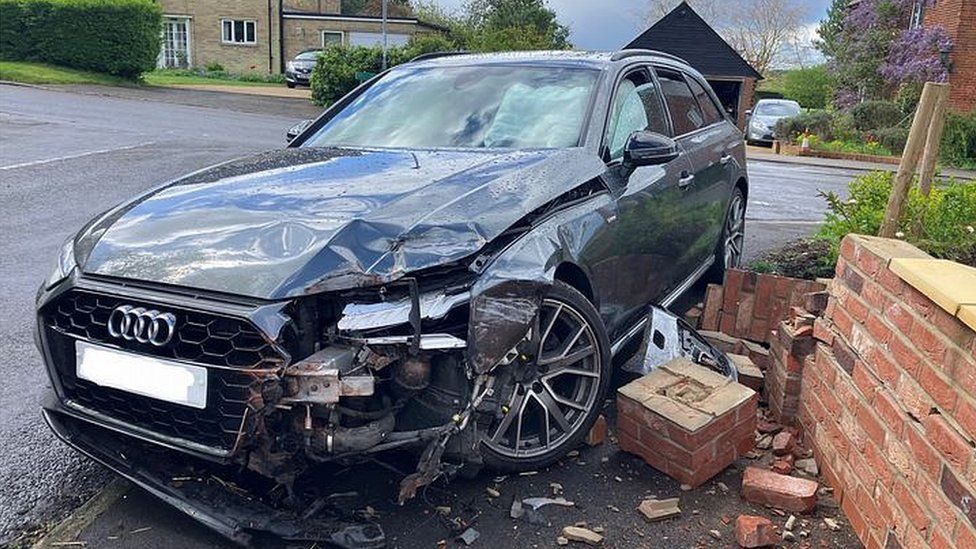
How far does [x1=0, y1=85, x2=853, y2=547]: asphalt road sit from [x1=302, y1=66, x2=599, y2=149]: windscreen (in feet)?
5.54

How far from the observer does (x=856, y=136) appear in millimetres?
23781

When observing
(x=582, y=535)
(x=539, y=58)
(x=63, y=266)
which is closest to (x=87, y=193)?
(x=539, y=58)

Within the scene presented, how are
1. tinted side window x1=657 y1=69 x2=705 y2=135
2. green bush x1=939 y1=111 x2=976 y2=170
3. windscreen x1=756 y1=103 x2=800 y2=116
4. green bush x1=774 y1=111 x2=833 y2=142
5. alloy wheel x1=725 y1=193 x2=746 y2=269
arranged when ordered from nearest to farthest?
1. tinted side window x1=657 y1=69 x2=705 y2=135
2. alloy wheel x1=725 y1=193 x2=746 y2=269
3. green bush x1=939 y1=111 x2=976 y2=170
4. green bush x1=774 y1=111 x2=833 y2=142
5. windscreen x1=756 y1=103 x2=800 y2=116

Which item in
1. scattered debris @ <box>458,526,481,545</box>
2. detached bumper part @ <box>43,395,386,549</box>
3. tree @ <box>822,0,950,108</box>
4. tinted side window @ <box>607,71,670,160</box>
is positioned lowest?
scattered debris @ <box>458,526,481,545</box>

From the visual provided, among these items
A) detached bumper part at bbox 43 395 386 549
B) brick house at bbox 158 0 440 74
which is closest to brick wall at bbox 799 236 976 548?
detached bumper part at bbox 43 395 386 549

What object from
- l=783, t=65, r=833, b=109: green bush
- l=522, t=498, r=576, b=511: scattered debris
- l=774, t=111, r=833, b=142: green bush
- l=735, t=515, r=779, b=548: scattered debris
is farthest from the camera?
l=783, t=65, r=833, b=109: green bush

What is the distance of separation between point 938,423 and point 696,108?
140 inches

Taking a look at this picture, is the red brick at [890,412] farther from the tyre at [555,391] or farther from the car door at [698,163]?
the car door at [698,163]

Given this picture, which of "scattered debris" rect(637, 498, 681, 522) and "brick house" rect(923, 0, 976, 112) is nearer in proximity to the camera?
"scattered debris" rect(637, 498, 681, 522)

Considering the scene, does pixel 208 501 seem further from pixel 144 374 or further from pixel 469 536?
pixel 469 536

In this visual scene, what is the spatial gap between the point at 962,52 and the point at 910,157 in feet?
73.5

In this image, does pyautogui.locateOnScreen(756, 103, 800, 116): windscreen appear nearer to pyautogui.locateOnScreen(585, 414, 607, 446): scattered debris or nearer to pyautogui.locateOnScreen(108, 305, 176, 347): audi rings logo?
pyautogui.locateOnScreen(585, 414, 607, 446): scattered debris

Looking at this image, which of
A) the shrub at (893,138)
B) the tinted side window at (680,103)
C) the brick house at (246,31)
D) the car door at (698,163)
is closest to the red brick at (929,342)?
the car door at (698,163)

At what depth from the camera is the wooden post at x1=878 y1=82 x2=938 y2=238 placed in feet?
12.7
